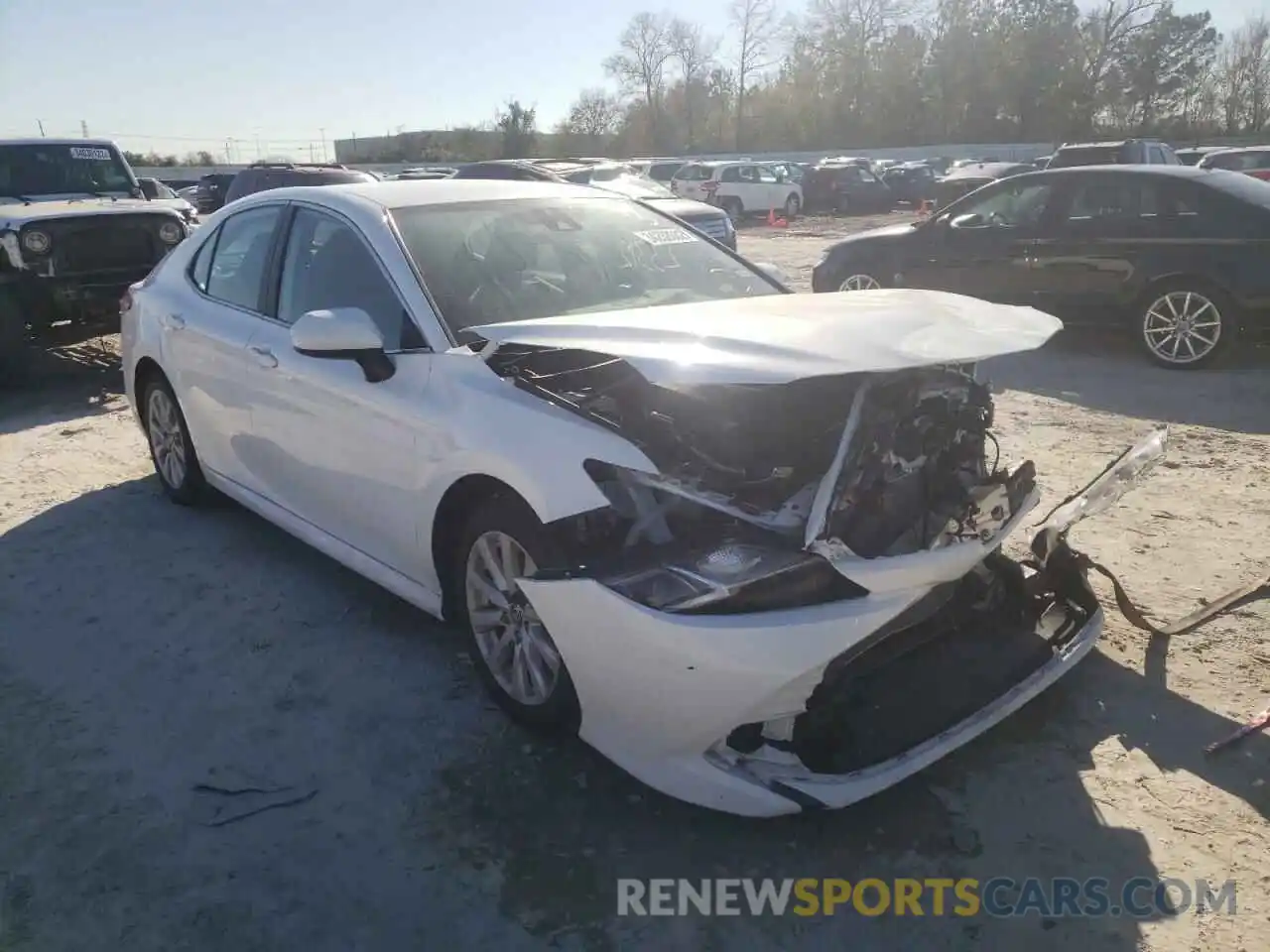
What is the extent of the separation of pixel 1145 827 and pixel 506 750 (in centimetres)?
189

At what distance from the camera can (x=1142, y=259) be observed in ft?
27.1

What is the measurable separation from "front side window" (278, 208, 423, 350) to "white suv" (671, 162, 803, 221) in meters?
27.6

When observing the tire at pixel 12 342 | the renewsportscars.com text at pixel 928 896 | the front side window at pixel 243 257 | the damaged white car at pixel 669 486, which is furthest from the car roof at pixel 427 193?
the tire at pixel 12 342

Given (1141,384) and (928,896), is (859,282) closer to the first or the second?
(1141,384)

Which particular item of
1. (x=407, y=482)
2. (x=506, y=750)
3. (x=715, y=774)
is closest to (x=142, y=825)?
(x=506, y=750)

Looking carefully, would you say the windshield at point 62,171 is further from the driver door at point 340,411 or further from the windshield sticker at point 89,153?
the driver door at point 340,411

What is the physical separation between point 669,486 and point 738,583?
39cm

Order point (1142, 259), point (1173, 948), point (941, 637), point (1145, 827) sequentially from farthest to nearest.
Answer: point (1142, 259) < point (941, 637) < point (1145, 827) < point (1173, 948)

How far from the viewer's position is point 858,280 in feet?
33.2

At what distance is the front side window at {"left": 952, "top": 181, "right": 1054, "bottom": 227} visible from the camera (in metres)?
9.07

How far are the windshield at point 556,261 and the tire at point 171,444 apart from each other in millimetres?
2198

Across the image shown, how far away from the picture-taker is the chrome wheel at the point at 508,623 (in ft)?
10.2

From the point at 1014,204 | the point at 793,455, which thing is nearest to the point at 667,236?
the point at 793,455

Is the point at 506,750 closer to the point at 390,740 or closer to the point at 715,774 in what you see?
the point at 390,740
